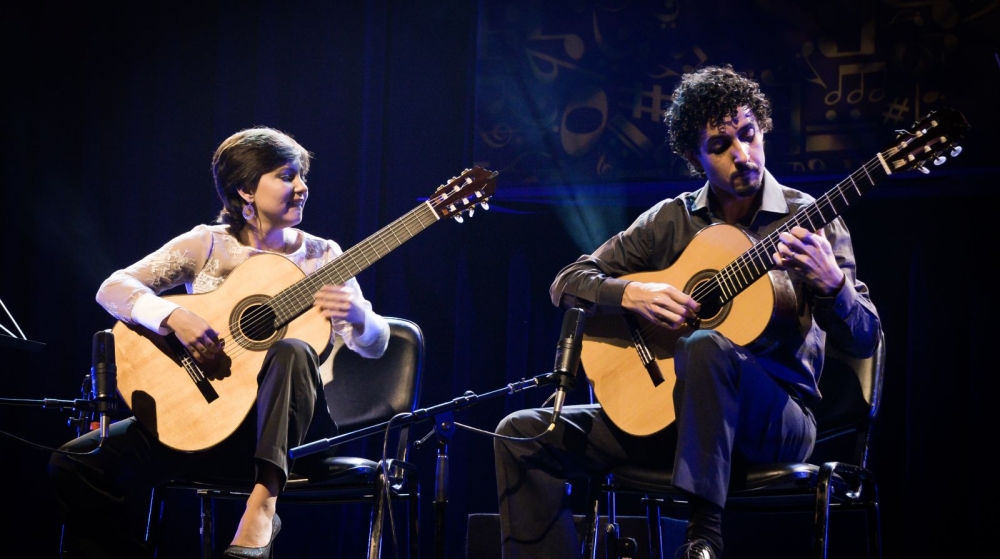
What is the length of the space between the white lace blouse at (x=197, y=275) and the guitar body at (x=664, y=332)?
0.77 meters

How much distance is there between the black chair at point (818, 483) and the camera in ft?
7.69

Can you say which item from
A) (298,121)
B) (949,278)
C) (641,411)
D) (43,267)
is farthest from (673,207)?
(43,267)

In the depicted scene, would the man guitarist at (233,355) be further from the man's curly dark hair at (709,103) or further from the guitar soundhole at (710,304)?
the man's curly dark hair at (709,103)

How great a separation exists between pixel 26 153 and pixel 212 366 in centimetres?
269

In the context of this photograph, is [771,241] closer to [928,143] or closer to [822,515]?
[928,143]

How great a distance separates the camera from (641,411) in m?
→ 2.70

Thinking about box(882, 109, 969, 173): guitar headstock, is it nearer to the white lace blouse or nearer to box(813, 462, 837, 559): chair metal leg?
box(813, 462, 837, 559): chair metal leg

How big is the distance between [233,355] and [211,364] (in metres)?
0.07

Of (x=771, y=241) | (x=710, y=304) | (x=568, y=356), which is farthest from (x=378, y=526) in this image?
(x=771, y=241)

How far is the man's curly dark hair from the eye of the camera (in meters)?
3.11

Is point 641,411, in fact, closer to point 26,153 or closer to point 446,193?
point 446,193

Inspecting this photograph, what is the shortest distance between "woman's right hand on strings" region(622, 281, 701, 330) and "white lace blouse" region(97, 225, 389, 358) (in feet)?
2.92

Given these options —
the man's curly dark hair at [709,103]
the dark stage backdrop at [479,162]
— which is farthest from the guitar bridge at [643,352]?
the dark stage backdrop at [479,162]

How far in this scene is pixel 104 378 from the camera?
2750 mm
